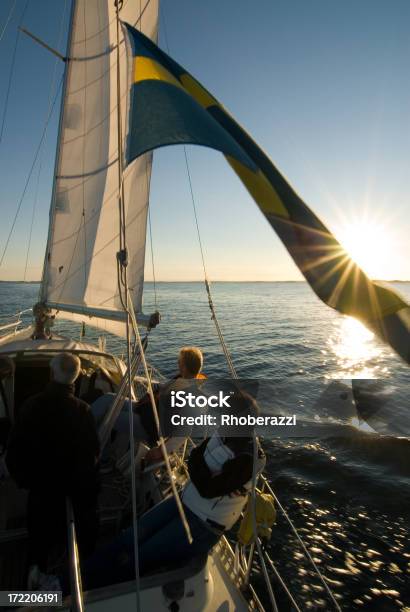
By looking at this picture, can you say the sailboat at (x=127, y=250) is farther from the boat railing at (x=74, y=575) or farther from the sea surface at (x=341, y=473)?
the sea surface at (x=341, y=473)

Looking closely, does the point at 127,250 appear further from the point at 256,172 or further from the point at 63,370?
the point at 256,172

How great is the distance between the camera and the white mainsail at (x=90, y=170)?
8.93 meters

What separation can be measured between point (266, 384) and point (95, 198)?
11.1 meters

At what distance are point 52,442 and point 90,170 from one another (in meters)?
8.15

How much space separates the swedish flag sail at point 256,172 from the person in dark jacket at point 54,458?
6.53ft

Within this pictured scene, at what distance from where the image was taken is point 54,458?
106 inches

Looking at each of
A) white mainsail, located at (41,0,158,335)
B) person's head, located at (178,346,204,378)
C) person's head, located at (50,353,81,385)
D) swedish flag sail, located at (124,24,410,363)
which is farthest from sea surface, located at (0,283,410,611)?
white mainsail, located at (41,0,158,335)

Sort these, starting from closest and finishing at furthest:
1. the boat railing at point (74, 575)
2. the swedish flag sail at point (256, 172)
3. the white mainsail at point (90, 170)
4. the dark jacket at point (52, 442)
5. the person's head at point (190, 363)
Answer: the swedish flag sail at point (256, 172) < the boat railing at point (74, 575) < the dark jacket at point (52, 442) < the person's head at point (190, 363) < the white mainsail at point (90, 170)

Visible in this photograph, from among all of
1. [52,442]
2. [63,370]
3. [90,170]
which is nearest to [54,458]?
[52,442]

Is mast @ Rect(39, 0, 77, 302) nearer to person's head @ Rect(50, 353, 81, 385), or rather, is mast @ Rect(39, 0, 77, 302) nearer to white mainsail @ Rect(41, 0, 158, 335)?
white mainsail @ Rect(41, 0, 158, 335)

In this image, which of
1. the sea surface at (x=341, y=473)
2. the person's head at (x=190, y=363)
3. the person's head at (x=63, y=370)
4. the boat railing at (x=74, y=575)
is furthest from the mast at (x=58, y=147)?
the sea surface at (x=341, y=473)

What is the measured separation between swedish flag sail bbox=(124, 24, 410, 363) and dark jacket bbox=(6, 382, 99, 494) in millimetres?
2018

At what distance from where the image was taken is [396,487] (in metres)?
7.78

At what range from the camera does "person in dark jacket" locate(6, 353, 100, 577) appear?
105 inches
